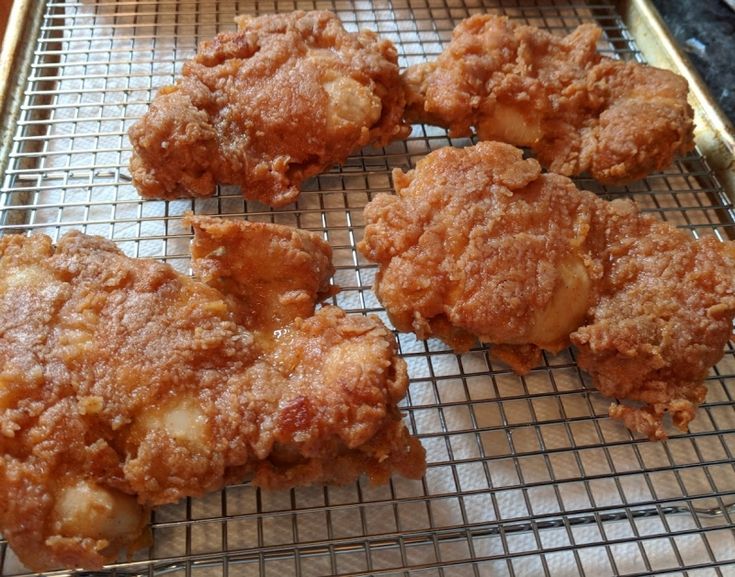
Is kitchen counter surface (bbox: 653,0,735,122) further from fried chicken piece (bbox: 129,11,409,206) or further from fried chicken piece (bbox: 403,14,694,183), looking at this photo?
fried chicken piece (bbox: 129,11,409,206)

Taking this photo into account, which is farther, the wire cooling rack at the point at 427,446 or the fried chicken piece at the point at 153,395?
the wire cooling rack at the point at 427,446

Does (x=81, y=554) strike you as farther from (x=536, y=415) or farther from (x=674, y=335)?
(x=674, y=335)

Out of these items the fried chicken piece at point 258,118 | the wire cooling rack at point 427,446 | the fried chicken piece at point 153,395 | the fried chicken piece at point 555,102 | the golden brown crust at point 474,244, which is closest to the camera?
the fried chicken piece at point 153,395

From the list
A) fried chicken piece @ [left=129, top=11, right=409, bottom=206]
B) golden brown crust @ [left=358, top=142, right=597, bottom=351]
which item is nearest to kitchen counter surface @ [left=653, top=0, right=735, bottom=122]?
golden brown crust @ [left=358, top=142, right=597, bottom=351]

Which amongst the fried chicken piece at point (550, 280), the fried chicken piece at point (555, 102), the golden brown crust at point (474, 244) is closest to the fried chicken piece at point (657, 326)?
the fried chicken piece at point (550, 280)

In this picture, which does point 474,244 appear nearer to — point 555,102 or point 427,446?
point 427,446

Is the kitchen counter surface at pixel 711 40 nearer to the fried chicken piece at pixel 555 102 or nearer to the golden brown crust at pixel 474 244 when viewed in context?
the fried chicken piece at pixel 555 102
